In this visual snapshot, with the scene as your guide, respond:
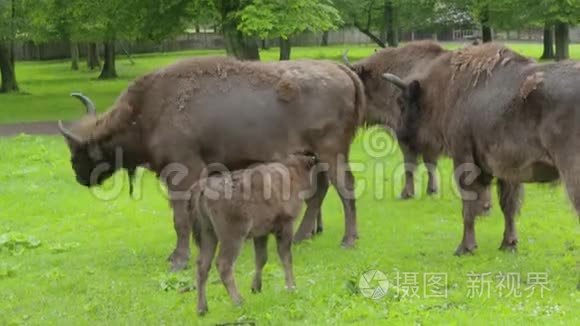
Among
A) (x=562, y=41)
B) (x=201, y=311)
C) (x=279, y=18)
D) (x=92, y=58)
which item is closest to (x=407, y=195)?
(x=201, y=311)

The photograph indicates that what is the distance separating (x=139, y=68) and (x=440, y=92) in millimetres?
36977

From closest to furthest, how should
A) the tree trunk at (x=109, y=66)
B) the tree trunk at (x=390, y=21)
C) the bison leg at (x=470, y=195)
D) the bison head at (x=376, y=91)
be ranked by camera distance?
the bison leg at (x=470, y=195) → the bison head at (x=376, y=91) → the tree trunk at (x=390, y=21) → the tree trunk at (x=109, y=66)

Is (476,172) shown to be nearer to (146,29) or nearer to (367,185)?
(367,185)

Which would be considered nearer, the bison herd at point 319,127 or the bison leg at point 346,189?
the bison herd at point 319,127

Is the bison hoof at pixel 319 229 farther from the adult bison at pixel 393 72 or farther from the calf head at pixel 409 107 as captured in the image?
the adult bison at pixel 393 72

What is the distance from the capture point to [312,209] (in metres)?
10.3

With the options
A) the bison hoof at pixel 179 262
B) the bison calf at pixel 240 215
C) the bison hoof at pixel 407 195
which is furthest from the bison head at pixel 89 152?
the bison hoof at pixel 407 195

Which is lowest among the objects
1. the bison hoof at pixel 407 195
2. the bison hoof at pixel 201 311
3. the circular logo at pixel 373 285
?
the bison hoof at pixel 201 311

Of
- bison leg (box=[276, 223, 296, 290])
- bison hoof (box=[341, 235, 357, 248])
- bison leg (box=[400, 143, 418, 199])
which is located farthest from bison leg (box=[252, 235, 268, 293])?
bison leg (box=[400, 143, 418, 199])

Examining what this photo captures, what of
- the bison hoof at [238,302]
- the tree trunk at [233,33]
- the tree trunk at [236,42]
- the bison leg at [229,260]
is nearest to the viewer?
the bison leg at [229,260]

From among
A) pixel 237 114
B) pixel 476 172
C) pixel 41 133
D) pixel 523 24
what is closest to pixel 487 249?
pixel 476 172

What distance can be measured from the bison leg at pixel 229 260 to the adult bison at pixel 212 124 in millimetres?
1875

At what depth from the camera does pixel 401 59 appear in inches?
490

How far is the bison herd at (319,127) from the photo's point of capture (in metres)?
8.17
